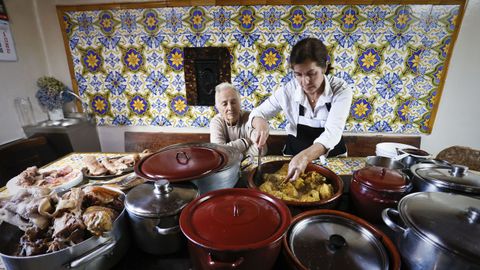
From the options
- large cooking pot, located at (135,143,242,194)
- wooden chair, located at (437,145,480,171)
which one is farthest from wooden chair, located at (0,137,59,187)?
wooden chair, located at (437,145,480,171)

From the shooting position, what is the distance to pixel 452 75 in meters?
3.22

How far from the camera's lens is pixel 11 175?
2162 mm

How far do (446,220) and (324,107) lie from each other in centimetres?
151

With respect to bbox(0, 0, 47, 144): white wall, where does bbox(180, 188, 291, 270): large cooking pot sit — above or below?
below

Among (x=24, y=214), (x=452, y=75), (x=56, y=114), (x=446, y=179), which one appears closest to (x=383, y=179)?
(x=446, y=179)

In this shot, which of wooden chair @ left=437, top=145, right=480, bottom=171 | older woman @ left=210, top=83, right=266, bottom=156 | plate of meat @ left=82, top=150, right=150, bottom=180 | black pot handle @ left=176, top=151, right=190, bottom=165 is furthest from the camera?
older woman @ left=210, top=83, right=266, bottom=156

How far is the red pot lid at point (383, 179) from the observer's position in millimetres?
965

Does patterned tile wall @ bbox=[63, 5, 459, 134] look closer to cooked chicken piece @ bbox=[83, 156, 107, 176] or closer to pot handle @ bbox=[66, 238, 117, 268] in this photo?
cooked chicken piece @ bbox=[83, 156, 107, 176]

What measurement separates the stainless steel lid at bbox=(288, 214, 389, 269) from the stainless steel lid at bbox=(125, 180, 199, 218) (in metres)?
0.42

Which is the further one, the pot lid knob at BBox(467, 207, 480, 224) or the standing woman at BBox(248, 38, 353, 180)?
the standing woman at BBox(248, 38, 353, 180)

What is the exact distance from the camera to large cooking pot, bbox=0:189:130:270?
0.68m

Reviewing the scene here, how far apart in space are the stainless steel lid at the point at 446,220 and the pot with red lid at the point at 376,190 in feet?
0.45

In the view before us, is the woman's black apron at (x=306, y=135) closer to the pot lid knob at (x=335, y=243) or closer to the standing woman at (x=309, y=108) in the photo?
the standing woman at (x=309, y=108)

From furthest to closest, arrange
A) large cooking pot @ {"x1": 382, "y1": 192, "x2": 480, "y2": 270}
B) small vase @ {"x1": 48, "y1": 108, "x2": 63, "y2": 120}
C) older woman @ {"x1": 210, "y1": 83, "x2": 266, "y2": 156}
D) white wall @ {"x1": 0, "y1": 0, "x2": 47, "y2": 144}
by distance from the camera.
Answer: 1. small vase @ {"x1": 48, "y1": 108, "x2": 63, "y2": 120}
2. white wall @ {"x1": 0, "y1": 0, "x2": 47, "y2": 144}
3. older woman @ {"x1": 210, "y1": 83, "x2": 266, "y2": 156}
4. large cooking pot @ {"x1": 382, "y1": 192, "x2": 480, "y2": 270}
